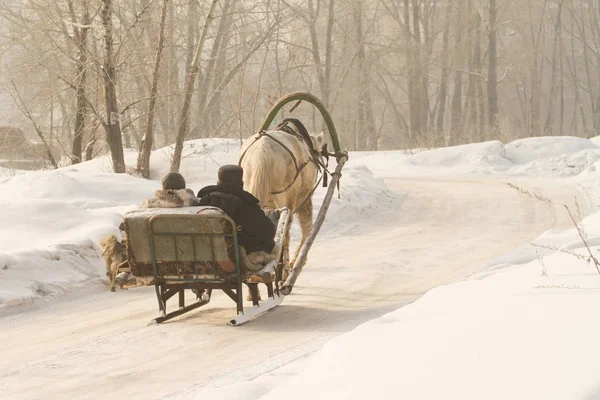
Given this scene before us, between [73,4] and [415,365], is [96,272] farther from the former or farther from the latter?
[73,4]

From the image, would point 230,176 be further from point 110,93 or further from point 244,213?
point 110,93

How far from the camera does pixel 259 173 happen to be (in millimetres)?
9336

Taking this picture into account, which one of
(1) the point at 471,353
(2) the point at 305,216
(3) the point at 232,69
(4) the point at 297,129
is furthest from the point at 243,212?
(3) the point at 232,69

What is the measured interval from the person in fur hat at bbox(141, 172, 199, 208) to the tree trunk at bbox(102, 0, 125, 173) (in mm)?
11205

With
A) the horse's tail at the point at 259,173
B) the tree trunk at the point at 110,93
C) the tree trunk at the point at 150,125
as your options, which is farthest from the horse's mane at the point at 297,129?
the tree trunk at the point at 110,93

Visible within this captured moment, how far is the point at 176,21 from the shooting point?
974 inches

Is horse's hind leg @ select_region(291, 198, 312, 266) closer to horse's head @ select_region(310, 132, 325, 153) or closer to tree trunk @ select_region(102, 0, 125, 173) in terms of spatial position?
horse's head @ select_region(310, 132, 325, 153)

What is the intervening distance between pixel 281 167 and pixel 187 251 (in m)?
2.32

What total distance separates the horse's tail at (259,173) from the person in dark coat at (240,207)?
1.16 metres

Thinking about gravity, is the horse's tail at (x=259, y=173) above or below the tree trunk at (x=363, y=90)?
below

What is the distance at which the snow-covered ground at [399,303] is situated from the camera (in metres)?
4.53

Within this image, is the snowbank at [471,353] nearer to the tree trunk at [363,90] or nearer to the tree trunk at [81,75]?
the tree trunk at [81,75]

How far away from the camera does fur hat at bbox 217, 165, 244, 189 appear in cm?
805

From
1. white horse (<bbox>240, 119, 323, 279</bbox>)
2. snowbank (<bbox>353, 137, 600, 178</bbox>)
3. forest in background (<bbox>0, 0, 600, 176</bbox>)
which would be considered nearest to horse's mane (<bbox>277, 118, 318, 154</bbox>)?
white horse (<bbox>240, 119, 323, 279</bbox>)
